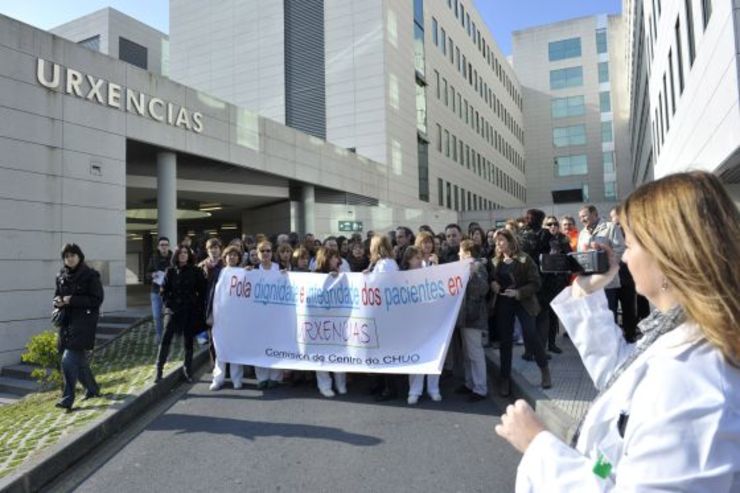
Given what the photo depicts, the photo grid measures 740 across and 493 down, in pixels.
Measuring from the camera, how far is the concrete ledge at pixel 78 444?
4383mm

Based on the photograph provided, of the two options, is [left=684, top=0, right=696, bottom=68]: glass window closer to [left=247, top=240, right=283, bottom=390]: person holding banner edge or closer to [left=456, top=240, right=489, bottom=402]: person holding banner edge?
[left=456, top=240, right=489, bottom=402]: person holding banner edge

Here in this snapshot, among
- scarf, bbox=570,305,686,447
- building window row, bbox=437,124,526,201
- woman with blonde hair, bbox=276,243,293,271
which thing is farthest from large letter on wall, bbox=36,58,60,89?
building window row, bbox=437,124,526,201

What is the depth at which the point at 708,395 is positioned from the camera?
1077 mm

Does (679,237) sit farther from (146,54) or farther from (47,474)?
(146,54)

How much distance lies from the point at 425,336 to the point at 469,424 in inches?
54.0

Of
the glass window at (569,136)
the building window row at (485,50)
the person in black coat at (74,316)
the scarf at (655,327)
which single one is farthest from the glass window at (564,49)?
the scarf at (655,327)

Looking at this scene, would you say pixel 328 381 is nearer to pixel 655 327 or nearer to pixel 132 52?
pixel 655 327

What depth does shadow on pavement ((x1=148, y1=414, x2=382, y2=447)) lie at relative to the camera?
5.40 m

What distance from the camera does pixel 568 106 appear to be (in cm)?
7150

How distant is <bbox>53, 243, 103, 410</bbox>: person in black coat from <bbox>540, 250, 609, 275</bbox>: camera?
610cm

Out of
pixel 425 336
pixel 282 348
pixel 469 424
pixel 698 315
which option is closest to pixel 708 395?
pixel 698 315

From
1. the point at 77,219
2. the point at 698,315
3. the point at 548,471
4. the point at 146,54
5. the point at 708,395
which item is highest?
the point at 146,54

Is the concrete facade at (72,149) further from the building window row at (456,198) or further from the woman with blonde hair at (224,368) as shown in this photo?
the building window row at (456,198)

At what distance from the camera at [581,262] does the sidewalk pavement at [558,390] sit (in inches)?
125
